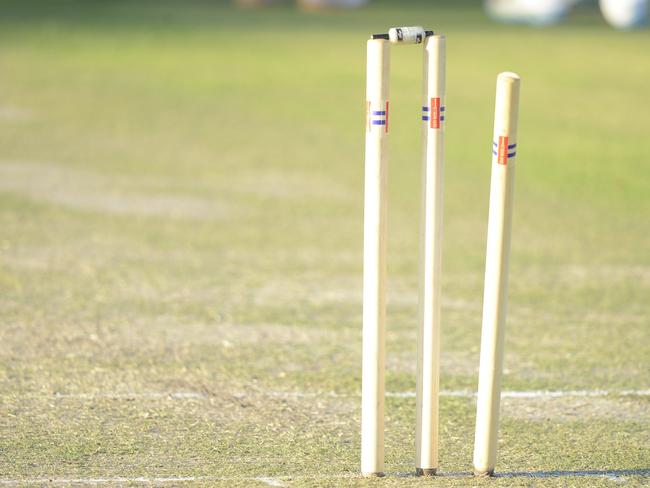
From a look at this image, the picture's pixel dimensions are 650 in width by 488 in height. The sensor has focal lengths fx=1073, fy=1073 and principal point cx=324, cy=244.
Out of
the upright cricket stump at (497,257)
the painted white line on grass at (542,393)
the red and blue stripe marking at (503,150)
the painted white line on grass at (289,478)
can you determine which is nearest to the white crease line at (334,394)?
the painted white line on grass at (542,393)

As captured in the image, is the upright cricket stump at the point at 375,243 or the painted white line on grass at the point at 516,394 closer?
the upright cricket stump at the point at 375,243

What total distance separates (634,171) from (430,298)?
6491 mm

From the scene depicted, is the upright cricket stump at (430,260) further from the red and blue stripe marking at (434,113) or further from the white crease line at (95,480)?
the white crease line at (95,480)

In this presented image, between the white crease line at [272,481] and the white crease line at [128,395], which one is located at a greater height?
the white crease line at [272,481]

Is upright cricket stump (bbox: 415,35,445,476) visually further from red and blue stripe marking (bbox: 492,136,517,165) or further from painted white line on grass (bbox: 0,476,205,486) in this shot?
painted white line on grass (bbox: 0,476,205,486)

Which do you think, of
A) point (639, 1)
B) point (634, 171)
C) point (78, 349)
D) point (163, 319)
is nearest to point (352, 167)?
point (634, 171)

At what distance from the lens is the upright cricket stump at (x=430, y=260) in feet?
11.2

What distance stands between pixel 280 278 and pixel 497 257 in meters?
3.02

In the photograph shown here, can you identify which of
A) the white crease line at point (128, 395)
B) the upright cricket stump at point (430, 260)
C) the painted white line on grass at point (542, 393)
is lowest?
the painted white line on grass at point (542, 393)

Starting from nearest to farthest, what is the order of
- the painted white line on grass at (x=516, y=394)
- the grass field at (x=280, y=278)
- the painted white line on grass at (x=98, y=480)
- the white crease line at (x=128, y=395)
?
the painted white line on grass at (x=98, y=480) → the grass field at (x=280, y=278) → the white crease line at (x=128, y=395) → the painted white line on grass at (x=516, y=394)

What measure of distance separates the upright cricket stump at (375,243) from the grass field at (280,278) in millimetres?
299

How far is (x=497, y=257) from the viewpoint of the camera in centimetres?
344

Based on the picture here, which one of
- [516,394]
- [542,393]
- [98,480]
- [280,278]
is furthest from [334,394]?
[280,278]

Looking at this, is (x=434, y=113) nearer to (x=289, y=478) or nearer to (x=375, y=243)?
(x=375, y=243)
